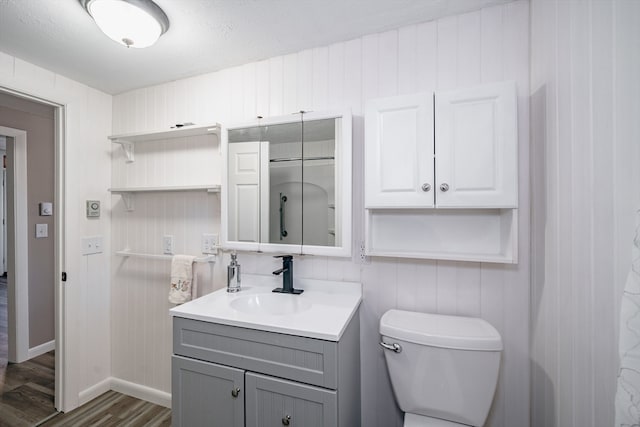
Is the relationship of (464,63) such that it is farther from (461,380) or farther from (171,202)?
(171,202)

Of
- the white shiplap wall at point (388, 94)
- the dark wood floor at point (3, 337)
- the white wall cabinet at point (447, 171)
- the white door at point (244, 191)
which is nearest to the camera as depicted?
the white wall cabinet at point (447, 171)

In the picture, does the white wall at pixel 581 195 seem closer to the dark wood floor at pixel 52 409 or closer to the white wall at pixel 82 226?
the dark wood floor at pixel 52 409

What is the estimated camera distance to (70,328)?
184 cm

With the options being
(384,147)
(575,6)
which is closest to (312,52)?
(384,147)

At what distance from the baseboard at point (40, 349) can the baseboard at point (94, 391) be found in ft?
2.89

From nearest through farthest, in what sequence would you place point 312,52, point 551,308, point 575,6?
1. point 575,6
2. point 551,308
3. point 312,52

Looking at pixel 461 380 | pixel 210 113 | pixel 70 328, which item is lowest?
pixel 70 328

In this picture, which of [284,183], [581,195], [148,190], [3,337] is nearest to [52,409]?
[148,190]

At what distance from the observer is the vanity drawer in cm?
102

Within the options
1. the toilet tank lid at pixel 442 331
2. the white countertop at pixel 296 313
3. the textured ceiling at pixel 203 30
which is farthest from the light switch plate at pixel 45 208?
the toilet tank lid at pixel 442 331

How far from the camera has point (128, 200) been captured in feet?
6.53

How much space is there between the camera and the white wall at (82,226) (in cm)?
182

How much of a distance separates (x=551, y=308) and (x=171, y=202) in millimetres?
2116

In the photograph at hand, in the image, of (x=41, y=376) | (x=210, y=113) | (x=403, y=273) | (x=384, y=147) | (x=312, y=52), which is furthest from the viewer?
(x=41, y=376)
